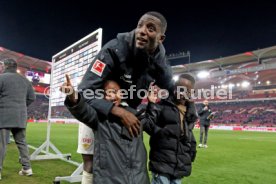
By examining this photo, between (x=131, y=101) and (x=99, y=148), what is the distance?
0.60 metres

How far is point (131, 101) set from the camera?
237 cm

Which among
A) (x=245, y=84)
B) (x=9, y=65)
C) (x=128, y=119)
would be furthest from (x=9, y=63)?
(x=245, y=84)

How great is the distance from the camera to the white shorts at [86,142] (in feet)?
9.03

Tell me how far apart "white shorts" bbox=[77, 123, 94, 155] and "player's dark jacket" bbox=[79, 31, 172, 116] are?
70cm

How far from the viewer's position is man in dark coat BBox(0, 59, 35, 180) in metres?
4.39

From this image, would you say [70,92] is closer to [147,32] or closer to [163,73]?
[147,32]

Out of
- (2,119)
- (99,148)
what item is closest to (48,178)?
(2,119)

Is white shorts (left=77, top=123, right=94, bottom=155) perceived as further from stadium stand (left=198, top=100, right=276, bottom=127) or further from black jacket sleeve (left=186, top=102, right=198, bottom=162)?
stadium stand (left=198, top=100, right=276, bottom=127)

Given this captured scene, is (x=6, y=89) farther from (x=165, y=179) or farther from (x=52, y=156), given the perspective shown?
(x=165, y=179)

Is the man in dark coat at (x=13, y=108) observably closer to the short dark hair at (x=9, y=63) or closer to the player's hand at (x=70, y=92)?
the short dark hair at (x=9, y=63)

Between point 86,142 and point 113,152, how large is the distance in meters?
1.07

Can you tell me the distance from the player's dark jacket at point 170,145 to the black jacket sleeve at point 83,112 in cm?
102

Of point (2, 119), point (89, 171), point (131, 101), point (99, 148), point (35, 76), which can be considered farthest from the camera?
point (35, 76)

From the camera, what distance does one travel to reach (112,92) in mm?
2135
